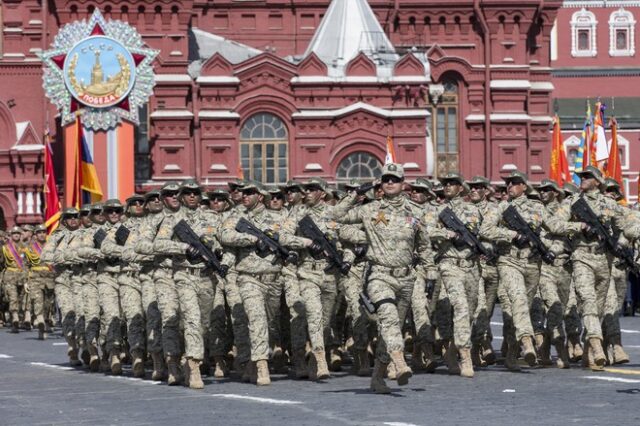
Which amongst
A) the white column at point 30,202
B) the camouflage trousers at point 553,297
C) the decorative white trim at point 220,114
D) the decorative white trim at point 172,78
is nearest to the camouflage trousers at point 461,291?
the camouflage trousers at point 553,297

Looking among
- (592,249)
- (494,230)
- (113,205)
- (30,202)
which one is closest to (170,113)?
(30,202)

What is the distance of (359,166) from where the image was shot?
46.1m

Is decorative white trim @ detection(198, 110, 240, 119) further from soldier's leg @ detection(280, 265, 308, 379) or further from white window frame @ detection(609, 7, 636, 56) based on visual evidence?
white window frame @ detection(609, 7, 636, 56)

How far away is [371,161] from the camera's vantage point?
46.1 metres

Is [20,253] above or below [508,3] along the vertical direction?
below

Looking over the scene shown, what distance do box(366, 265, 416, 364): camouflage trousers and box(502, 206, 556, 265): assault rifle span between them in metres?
2.45

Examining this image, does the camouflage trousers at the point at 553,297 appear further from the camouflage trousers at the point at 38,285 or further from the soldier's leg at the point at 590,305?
the camouflage trousers at the point at 38,285

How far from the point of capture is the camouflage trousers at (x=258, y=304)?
17.3 meters

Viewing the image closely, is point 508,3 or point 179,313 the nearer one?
point 179,313

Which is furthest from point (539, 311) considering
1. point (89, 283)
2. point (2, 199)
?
point (2, 199)

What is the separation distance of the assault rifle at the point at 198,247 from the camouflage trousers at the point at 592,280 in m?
3.65

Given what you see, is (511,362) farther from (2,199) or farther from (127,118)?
(2,199)

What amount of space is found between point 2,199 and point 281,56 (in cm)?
902

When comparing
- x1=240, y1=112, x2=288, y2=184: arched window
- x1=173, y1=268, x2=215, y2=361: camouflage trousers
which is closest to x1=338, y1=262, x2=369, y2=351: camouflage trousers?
x1=173, y1=268, x2=215, y2=361: camouflage trousers
